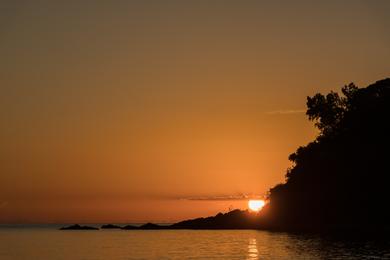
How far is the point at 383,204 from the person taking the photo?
134 meters

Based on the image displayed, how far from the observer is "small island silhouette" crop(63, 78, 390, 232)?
134 meters

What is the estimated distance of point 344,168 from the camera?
140 metres

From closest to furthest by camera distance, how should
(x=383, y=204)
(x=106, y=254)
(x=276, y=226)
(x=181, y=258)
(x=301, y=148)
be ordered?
(x=181, y=258)
(x=106, y=254)
(x=383, y=204)
(x=301, y=148)
(x=276, y=226)

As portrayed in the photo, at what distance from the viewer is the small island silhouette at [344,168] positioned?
440ft

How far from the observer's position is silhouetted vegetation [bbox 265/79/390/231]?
441ft

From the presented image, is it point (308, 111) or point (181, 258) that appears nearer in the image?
point (181, 258)

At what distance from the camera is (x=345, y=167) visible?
13950 cm

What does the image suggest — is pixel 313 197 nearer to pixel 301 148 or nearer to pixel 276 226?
pixel 301 148

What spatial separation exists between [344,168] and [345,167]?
0.48 metres

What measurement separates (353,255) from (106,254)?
38.8m

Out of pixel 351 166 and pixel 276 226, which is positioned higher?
pixel 351 166

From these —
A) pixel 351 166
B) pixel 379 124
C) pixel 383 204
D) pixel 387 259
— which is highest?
pixel 379 124

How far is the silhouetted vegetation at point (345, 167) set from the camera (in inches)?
5290

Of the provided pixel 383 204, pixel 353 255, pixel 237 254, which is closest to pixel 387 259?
pixel 353 255
